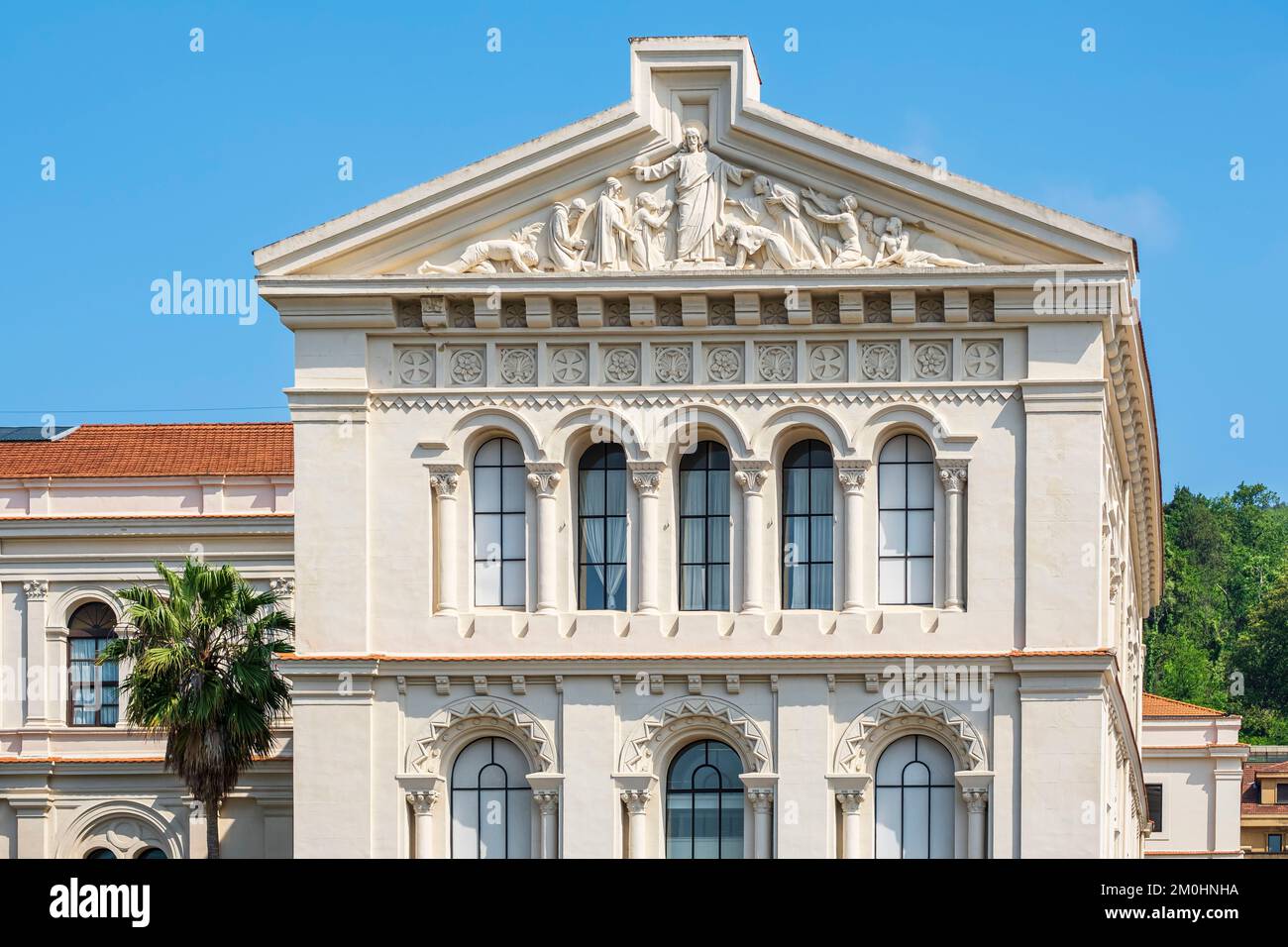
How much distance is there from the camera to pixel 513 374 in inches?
1719

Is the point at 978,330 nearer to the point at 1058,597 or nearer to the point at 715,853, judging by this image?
the point at 1058,597

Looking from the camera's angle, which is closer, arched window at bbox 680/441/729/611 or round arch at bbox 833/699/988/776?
round arch at bbox 833/699/988/776

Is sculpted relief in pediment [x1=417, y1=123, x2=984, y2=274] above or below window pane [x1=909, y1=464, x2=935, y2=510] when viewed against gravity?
above

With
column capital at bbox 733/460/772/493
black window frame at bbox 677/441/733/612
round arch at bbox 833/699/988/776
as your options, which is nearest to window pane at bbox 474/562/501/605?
black window frame at bbox 677/441/733/612

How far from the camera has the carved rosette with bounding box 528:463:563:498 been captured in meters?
43.2

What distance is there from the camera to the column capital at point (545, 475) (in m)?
43.2

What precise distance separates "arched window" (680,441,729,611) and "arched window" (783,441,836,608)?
96 centimetres

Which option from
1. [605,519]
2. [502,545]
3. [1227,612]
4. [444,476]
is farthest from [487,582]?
[1227,612]

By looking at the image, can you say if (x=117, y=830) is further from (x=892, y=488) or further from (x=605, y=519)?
(x=892, y=488)

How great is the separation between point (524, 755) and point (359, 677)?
2.83 m

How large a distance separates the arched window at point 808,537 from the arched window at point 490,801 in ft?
16.4

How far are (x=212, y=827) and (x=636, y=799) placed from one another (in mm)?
11216

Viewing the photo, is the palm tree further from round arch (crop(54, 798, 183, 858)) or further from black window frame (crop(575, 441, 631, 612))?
black window frame (crop(575, 441, 631, 612))
